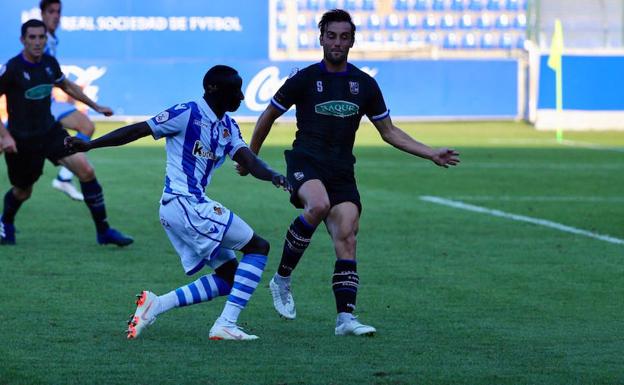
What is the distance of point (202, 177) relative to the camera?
8148 mm

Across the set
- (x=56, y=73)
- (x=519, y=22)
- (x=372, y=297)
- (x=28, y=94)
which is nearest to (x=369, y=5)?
(x=519, y=22)

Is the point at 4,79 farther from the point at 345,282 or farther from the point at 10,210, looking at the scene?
the point at 345,282

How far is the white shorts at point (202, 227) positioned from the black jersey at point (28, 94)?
5153 millimetres

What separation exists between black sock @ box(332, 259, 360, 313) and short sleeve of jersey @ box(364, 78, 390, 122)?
98cm

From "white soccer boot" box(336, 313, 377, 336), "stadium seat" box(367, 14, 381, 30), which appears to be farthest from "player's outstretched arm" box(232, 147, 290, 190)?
"stadium seat" box(367, 14, 381, 30)

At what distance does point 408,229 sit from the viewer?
48.8 ft

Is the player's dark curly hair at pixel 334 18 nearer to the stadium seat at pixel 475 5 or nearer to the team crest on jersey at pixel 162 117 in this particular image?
the team crest on jersey at pixel 162 117

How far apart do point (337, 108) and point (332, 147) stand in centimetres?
24

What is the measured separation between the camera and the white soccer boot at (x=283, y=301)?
8914mm

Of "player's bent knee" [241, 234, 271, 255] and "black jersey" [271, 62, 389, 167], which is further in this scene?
"black jersey" [271, 62, 389, 167]

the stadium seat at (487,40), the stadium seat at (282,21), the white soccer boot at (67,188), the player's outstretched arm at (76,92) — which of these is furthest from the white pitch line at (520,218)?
the stadium seat at (487,40)

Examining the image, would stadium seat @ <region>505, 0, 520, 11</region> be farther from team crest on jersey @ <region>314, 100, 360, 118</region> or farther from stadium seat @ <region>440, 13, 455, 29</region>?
team crest on jersey @ <region>314, 100, 360, 118</region>

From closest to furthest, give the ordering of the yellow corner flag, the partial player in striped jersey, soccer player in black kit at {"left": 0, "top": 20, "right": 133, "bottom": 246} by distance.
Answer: soccer player in black kit at {"left": 0, "top": 20, "right": 133, "bottom": 246}, the partial player in striped jersey, the yellow corner flag

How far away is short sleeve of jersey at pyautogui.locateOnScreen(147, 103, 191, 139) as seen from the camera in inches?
313
